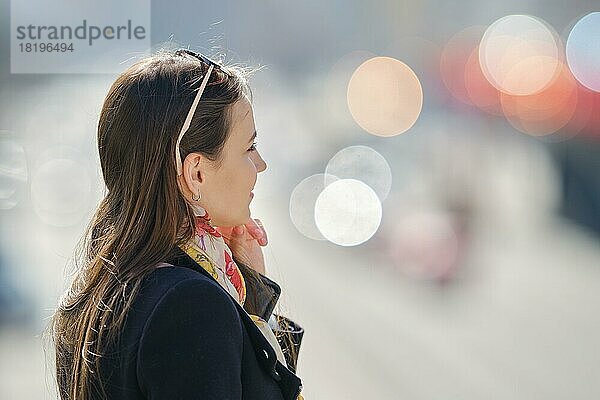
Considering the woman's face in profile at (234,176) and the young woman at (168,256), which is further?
the woman's face in profile at (234,176)

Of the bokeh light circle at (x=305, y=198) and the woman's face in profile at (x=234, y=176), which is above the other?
the woman's face in profile at (x=234, y=176)

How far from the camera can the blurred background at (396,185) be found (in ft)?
7.41

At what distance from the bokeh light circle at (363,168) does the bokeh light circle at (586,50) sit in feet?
1.93

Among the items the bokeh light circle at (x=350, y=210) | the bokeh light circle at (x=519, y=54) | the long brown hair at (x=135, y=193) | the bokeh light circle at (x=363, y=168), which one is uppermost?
the bokeh light circle at (x=519, y=54)

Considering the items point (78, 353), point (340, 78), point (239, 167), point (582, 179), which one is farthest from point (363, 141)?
point (78, 353)

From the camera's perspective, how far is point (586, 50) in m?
2.26

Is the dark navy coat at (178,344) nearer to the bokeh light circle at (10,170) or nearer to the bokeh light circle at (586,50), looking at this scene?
the bokeh light circle at (10,170)

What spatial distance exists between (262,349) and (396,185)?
144cm

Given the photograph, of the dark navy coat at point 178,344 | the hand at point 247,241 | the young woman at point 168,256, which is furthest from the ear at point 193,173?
the hand at point 247,241

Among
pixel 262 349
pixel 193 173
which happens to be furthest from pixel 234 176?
pixel 262 349

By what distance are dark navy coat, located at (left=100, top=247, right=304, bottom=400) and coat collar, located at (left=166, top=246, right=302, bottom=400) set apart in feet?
0.07

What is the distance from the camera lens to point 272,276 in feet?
7.58

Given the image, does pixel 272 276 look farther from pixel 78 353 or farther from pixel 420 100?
pixel 78 353

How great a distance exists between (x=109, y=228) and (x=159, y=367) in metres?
0.20
